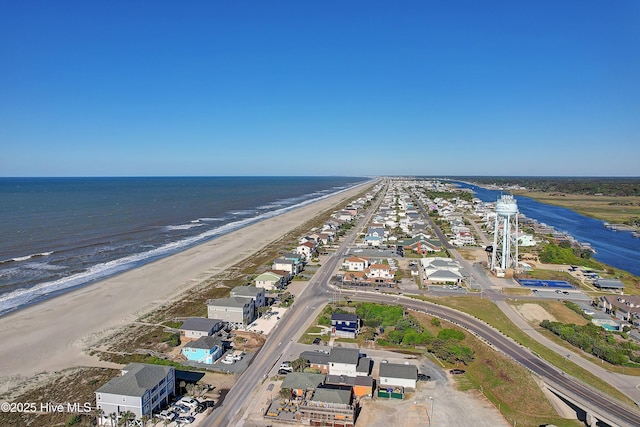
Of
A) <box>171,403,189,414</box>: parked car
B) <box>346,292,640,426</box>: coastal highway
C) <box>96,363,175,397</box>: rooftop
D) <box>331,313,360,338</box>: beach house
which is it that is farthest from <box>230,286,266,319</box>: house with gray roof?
<box>171,403,189,414</box>: parked car

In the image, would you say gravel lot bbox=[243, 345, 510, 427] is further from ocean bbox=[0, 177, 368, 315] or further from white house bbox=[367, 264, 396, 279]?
ocean bbox=[0, 177, 368, 315]

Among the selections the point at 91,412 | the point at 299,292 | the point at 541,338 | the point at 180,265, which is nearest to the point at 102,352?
the point at 91,412

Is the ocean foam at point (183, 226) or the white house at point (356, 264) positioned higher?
the ocean foam at point (183, 226)

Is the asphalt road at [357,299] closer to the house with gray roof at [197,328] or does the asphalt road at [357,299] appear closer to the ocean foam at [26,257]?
the house with gray roof at [197,328]

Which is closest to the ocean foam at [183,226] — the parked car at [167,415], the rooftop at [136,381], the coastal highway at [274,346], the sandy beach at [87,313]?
the sandy beach at [87,313]

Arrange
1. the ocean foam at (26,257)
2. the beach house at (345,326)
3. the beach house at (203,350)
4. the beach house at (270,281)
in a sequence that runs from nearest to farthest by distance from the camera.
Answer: the beach house at (203,350) < the beach house at (345,326) < the beach house at (270,281) < the ocean foam at (26,257)

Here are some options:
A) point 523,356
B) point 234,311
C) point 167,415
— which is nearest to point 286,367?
point 167,415

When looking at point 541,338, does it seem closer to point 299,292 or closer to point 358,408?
point 358,408
